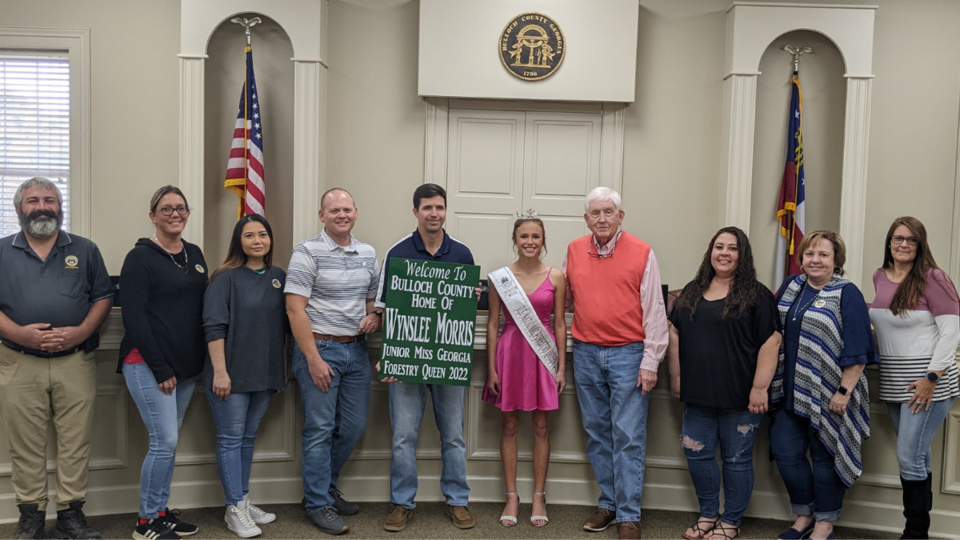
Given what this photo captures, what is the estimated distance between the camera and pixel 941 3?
4688 millimetres

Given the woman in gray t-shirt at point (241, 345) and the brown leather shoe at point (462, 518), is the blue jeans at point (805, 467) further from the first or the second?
the woman in gray t-shirt at point (241, 345)

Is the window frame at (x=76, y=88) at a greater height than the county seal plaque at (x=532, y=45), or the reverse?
the county seal plaque at (x=532, y=45)

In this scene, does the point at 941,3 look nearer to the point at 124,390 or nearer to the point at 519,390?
the point at 519,390

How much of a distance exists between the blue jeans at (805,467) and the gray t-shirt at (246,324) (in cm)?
246

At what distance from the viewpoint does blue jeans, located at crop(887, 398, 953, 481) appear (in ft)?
9.91

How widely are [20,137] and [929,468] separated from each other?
19.7 ft

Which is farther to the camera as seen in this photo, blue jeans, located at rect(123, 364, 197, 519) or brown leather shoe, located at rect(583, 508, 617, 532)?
brown leather shoe, located at rect(583, 508, 617, 532)

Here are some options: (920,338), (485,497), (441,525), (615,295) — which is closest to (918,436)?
(920,338)

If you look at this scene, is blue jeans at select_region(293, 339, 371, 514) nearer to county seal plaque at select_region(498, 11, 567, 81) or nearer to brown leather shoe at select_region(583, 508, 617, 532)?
brown leather shoe at select_region(583, 508, 617, 532)

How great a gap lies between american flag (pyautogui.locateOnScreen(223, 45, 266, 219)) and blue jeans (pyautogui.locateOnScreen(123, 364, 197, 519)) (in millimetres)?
1746

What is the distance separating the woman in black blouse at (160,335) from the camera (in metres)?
2.90

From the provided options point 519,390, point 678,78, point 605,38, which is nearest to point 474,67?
point 605,38

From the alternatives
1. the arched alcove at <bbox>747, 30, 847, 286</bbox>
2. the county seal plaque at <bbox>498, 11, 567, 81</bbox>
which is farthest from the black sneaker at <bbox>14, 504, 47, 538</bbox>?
the arched alcove at <bbox>747, 30, 847, 286</bbox>

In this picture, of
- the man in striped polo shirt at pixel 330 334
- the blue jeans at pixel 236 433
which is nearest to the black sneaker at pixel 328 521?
the man in striped polo shirt at pixel 330 334
